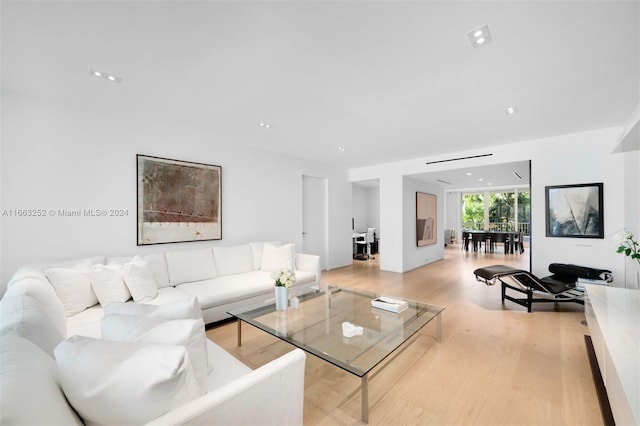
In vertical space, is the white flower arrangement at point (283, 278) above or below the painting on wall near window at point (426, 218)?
below

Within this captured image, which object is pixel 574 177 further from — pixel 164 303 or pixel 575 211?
pixel 164 303

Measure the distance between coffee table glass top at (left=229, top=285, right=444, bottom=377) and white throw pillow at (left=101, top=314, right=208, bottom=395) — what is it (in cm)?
84

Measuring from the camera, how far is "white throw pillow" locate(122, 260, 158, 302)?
268 centimetres

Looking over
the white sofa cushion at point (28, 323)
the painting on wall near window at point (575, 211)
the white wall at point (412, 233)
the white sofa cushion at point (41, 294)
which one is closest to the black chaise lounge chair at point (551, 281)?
the painting on wall near window at point (575, 211)

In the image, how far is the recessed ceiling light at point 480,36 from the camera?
181 cm

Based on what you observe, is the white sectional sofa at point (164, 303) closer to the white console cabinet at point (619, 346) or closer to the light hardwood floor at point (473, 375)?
the light hardwood floor at point (473, 375)

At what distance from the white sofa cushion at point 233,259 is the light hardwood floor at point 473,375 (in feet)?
3.07

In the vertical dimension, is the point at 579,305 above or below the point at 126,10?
below

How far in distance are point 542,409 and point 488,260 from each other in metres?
6.60

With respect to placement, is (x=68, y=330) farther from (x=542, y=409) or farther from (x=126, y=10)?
(x=542, y=409)

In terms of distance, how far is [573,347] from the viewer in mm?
2615

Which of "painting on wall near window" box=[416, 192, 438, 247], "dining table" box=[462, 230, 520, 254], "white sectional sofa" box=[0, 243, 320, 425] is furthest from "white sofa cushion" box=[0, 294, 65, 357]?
"dining table" box=[462, 230, 520, 254]

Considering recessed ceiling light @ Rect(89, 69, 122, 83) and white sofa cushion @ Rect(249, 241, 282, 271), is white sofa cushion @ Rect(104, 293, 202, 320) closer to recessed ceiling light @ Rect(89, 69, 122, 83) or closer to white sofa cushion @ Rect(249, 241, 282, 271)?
recessed ceiling light @ Rect(89, 69, 122, 83)

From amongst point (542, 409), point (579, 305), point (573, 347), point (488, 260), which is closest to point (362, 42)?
point (542, 409)
